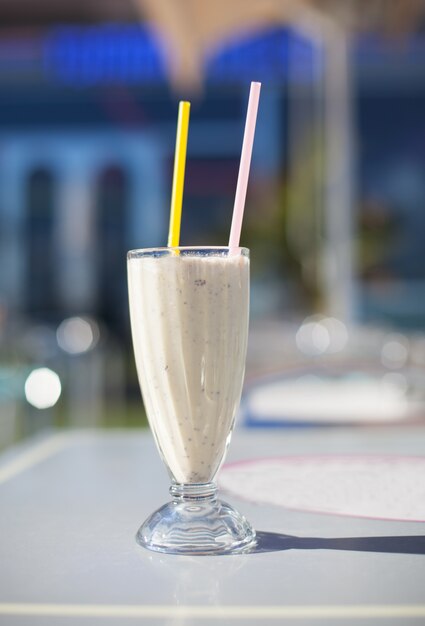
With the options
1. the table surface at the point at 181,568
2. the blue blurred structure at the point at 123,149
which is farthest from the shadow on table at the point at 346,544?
the blue blurred structure at the point at 123,149

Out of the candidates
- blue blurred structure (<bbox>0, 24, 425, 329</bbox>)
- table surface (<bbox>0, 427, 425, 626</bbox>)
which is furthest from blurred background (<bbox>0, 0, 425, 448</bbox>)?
table surface (<bbox>0, 427, 425, 626</bbox>)

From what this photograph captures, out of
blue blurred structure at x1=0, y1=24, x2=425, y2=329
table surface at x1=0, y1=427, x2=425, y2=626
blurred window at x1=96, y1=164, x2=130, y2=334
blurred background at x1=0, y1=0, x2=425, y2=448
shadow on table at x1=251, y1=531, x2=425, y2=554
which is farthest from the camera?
blurred window at x1=96, y1=164, x2=130, y2=334

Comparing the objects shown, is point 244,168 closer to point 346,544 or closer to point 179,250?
point 179,250

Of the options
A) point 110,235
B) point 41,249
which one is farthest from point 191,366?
point 41,249

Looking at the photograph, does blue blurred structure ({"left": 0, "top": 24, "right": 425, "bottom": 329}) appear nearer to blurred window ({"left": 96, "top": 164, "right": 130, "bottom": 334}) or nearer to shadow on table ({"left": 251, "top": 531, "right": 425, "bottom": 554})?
blurred window ({"left": 96, "top": 164, "right": 130, "bottom": 334})

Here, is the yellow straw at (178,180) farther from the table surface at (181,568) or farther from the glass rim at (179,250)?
the table surface at (181,568)

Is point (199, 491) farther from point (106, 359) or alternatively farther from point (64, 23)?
point (64, 23)

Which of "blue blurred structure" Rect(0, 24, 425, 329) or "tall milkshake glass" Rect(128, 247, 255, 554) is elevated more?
"blue blurred structure" Rect(0, 24, 425, 329)
